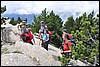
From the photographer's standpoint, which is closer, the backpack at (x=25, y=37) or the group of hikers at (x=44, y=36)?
the group of hikers at (x=44, y=36)

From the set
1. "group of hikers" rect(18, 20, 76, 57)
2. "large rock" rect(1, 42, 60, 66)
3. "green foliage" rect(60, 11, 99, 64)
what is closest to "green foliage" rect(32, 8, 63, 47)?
"green foliage" rect(60, 11, 99, 64)

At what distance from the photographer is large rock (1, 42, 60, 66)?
549 inches

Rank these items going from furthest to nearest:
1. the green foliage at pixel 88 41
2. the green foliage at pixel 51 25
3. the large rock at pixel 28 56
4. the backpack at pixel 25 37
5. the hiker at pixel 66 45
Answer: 1. the green foliage at pixel 51 25
2. the green foliage at pixel 88 41
3. the backpack at pixel 25 37
4. the hiker at pixel 66 45
5. the large rock at pixel 28 56

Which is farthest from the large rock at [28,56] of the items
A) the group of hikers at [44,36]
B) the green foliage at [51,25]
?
the green foliage at [51,25]

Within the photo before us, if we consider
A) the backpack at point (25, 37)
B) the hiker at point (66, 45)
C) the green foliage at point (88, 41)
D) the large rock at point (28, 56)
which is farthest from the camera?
the green foliage at point (88, 41)

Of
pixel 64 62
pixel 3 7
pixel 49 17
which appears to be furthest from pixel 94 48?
pixel 49 17

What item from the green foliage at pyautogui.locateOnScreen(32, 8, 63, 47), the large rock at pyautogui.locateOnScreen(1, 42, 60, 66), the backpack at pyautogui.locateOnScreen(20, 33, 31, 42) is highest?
the backpack at pyautogui.locateOnScreen(20, 33, 31, 42)

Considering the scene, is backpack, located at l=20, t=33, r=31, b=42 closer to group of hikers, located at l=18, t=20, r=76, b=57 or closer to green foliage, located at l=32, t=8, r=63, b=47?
group of hikers, located at l=18, t=20, r=76, b=57

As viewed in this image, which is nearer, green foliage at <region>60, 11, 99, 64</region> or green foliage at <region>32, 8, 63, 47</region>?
green foliage at <region>60, 11, 99, 64</region>

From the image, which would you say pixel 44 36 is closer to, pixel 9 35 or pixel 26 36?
pixel 26 36

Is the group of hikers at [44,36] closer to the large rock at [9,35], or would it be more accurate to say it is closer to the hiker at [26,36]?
the hiker at [26,36]

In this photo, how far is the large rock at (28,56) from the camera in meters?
13.9

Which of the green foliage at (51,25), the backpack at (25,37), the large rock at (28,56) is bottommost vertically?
the green foliage at (51,25)

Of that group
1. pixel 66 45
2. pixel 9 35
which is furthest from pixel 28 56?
pixel 9 35
